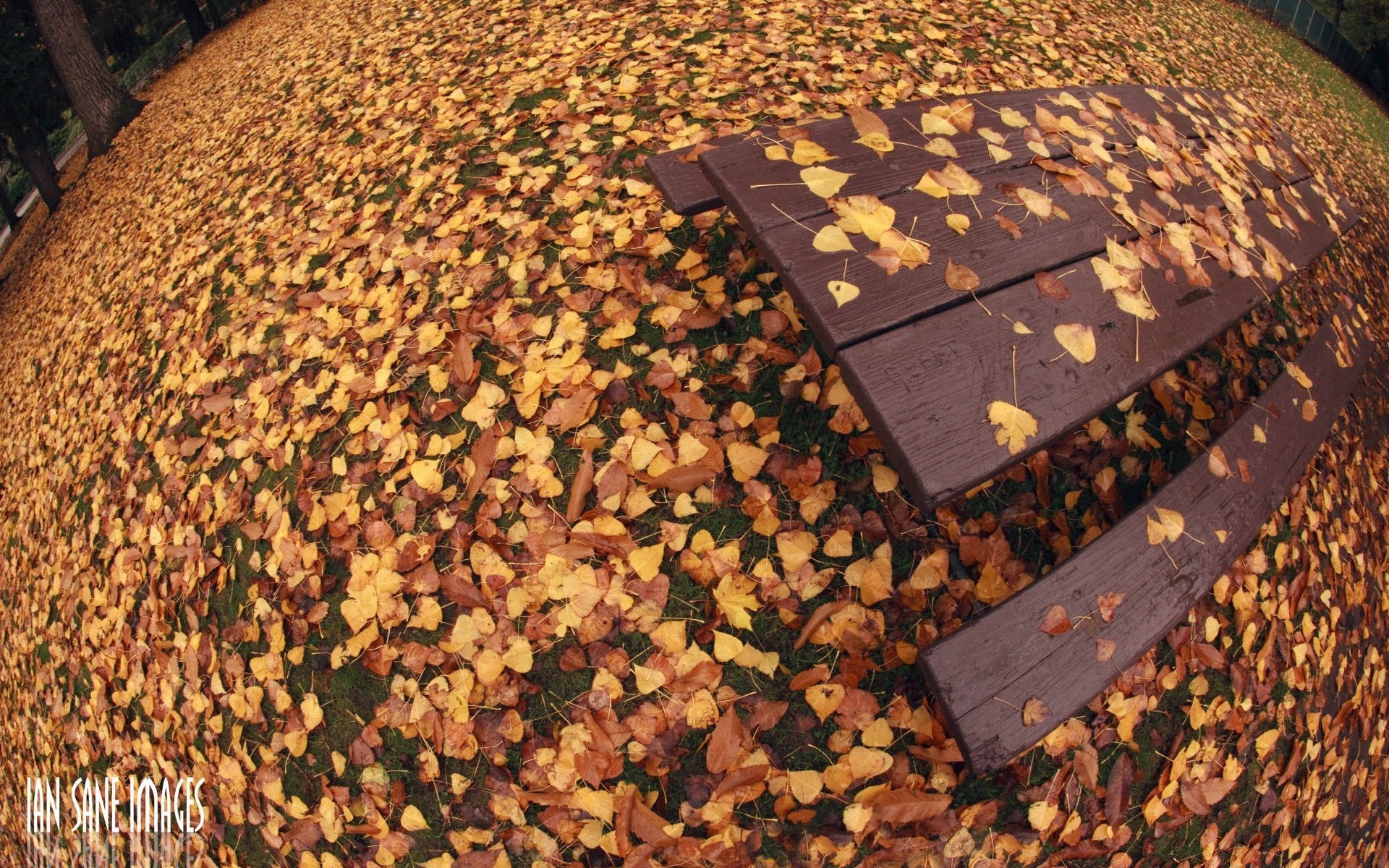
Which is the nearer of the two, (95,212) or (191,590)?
(191,590)

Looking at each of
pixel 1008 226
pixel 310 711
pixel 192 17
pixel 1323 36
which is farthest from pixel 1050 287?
pixel 1323 36

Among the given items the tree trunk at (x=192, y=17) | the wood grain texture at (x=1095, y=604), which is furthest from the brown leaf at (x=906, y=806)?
the tree trunk at (x=192, y=17)

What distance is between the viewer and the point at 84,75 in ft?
22.5

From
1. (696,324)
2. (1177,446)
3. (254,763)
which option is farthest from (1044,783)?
(254,763)

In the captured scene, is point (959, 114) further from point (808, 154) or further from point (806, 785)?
point (806, 785)

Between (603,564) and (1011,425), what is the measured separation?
1.04m

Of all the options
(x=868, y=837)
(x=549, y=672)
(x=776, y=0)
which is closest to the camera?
→ (x=868, y=837)

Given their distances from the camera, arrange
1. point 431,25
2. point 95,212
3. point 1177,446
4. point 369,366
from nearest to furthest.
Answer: point 1177,446, point 369,366, point 431,25, point 95,212

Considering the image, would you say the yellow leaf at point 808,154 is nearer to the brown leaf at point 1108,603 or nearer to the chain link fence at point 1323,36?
the brown leaf at point 1108,603

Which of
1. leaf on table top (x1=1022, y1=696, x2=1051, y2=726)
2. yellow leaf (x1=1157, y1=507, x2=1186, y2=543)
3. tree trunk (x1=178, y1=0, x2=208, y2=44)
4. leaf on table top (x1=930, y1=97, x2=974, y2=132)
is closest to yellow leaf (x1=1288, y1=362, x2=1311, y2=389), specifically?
yellow leaf (x1=1157, y1=507, x2=1186, y2=543)

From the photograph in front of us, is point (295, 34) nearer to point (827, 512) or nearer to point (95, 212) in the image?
point (95, 212)

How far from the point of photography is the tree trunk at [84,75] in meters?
6.67

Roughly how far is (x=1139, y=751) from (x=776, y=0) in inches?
141

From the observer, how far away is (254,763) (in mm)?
1936
